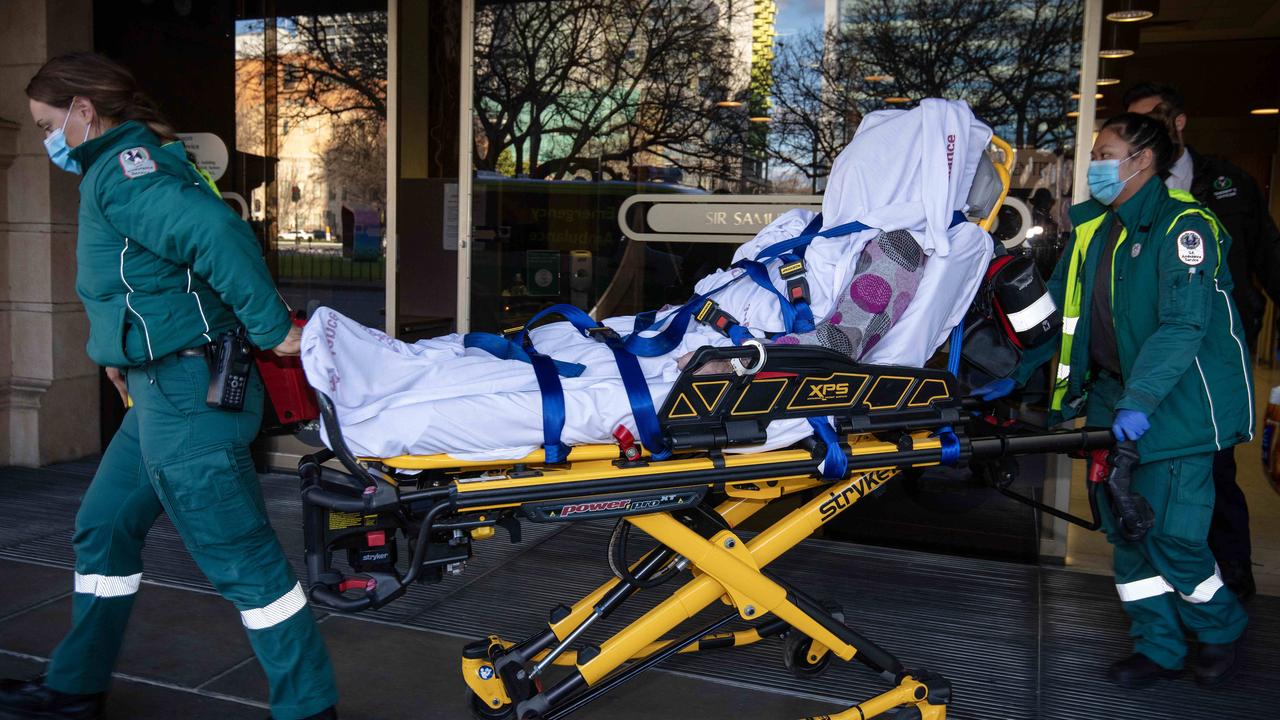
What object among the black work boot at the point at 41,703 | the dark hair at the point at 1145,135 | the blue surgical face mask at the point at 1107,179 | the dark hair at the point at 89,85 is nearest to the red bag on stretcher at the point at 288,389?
the dark hair at the point at 89,85

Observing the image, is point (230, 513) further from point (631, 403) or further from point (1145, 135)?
point (1145, 135)

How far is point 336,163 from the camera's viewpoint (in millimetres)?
6141

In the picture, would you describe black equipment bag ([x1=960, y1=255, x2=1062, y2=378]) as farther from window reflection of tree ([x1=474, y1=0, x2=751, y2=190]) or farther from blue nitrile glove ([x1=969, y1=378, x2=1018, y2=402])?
window reflection of tree ([x1=474, y1=0, x2=751, y2=190])

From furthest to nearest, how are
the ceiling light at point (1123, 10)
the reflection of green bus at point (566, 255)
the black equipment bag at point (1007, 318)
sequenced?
the reflection of green bus at point (566, 255)
the ceiling light at point (1123, 10)
the black equipment bag at point (1007, 318)

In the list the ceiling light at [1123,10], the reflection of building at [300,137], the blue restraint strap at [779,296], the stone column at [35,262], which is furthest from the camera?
the reflection of building at [300,137]

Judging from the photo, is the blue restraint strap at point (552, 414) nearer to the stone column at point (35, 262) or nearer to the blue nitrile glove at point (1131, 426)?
the blue nitrile glove at point (1131, 426)

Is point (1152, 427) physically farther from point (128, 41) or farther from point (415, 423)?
point (128, 41)

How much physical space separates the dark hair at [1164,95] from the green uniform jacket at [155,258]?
3249 millimetres

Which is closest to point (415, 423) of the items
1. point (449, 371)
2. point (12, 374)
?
point (449, 371)

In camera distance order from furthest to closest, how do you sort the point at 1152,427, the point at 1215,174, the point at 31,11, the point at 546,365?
the point at 31,11
the point at 1215,174
the point at 1152,427
the point at 546,365

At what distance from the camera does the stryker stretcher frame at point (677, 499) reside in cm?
267

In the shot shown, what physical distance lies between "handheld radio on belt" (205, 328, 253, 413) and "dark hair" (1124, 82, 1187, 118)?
332 centimetres

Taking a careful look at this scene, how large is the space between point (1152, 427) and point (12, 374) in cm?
585

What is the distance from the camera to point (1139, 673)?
356cm
